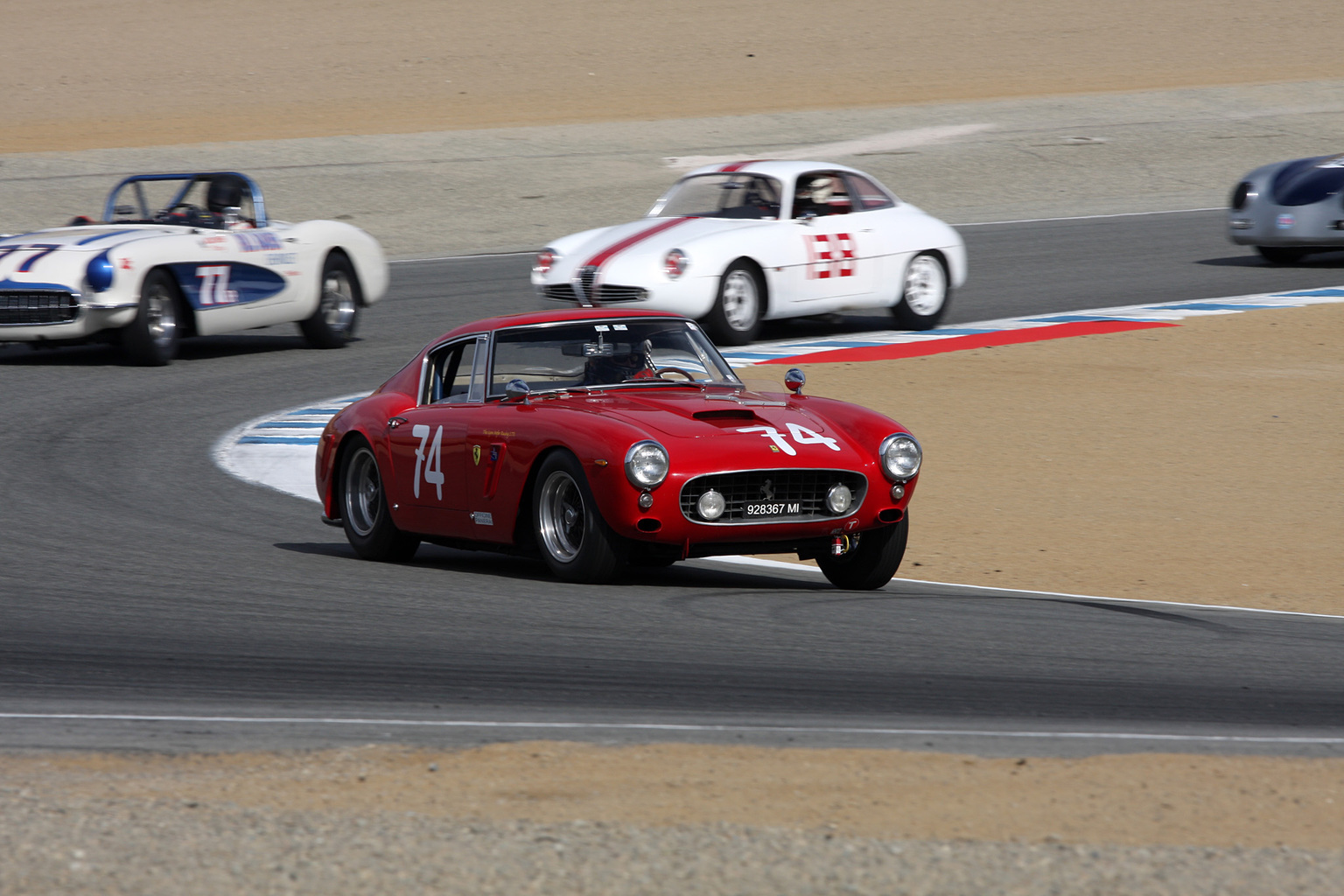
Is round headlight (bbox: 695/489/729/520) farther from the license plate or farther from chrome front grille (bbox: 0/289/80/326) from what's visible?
chrome front grille (bbox: 0/289/80/326)

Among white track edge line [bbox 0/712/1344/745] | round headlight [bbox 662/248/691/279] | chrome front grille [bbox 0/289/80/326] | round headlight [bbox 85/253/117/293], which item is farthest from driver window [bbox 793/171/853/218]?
white track edge line [bbox 0/712/1344/745]

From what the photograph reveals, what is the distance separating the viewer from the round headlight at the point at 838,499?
24.7 feet

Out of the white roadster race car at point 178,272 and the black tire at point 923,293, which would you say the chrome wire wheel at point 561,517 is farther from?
the black tire at point 923,293

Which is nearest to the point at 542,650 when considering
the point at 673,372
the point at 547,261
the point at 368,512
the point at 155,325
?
the point at 673,372

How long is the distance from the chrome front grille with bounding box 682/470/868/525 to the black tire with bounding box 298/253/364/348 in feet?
30.1

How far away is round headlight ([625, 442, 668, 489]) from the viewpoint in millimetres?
7230

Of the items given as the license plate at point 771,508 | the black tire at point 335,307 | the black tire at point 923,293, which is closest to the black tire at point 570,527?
the license plate at point 771,508

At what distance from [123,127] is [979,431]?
86.5 ft

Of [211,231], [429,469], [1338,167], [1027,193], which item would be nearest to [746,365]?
[211,231]

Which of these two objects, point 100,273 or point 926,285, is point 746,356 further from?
point 100,273

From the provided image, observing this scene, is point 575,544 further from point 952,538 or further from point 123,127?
point 123,127

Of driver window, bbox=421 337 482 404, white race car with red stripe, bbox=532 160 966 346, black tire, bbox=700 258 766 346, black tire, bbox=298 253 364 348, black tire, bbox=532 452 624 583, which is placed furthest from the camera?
black tire, bbox=298 253 364 348

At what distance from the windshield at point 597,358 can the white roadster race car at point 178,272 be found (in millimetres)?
6645

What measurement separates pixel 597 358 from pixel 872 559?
153 centimetres
